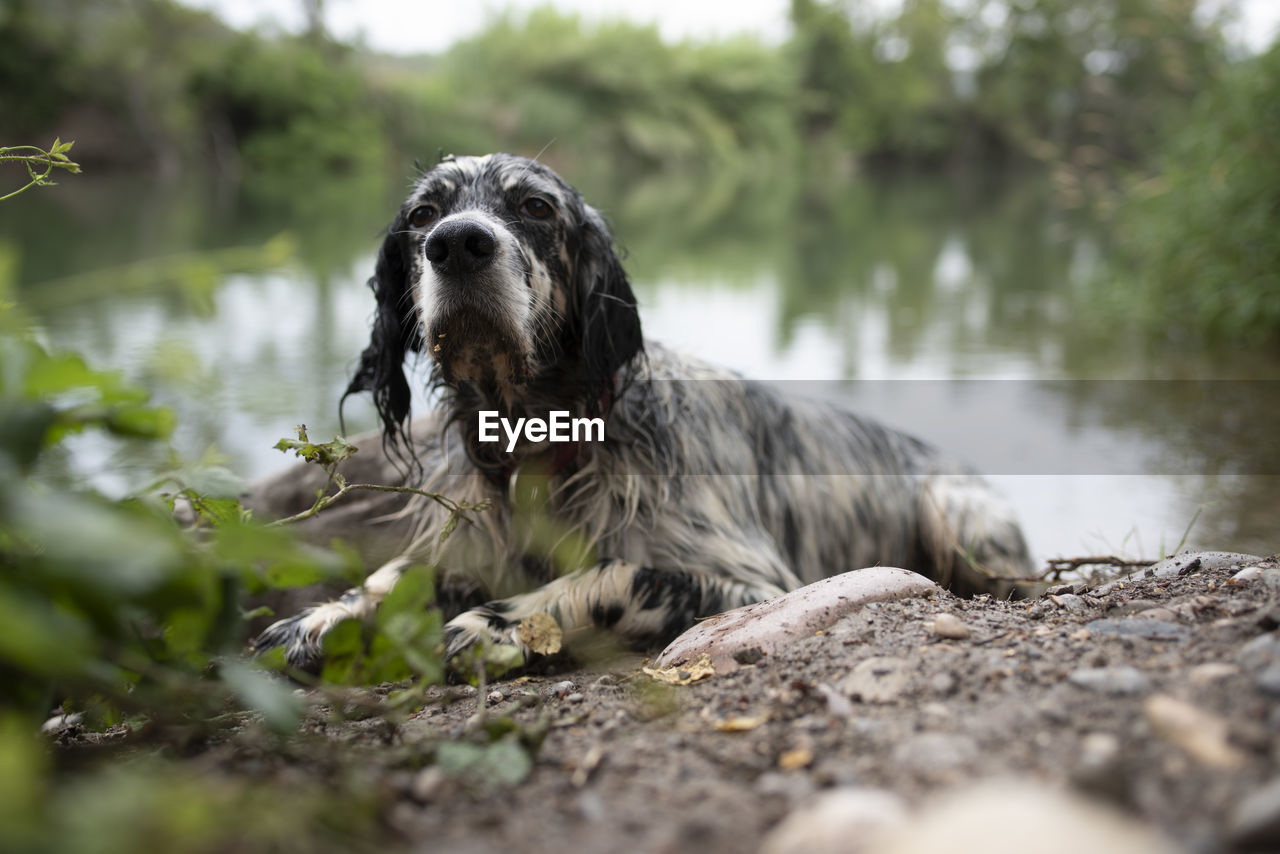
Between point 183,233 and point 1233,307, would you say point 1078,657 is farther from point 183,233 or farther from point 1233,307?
point 183,233

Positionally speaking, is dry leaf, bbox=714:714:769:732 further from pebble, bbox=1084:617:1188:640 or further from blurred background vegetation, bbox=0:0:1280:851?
pebble, bbox=1084:617:1188:640

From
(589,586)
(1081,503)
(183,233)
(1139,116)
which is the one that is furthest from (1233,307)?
(1139,116)

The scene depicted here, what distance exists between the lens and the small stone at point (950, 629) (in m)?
1.98

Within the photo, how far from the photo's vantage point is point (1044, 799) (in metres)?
1.18

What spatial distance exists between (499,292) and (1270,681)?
2132mm

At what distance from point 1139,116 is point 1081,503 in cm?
5203

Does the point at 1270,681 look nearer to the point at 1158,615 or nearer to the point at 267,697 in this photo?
the point at 1158,615

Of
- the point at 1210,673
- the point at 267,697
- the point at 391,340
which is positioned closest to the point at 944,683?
the point at 1210,673

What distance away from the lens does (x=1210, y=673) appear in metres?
1.49

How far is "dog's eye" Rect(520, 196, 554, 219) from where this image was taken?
3.24 m

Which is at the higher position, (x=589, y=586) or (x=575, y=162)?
(x=575, y=162)

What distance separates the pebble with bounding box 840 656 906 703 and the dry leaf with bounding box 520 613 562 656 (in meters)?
1.05

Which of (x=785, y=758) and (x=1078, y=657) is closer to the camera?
A: (x=785, y=758)

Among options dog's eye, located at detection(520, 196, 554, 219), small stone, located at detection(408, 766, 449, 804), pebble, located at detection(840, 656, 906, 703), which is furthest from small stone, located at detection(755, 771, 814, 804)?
dog's eye, located at detection(520, 196, 554, 219)
